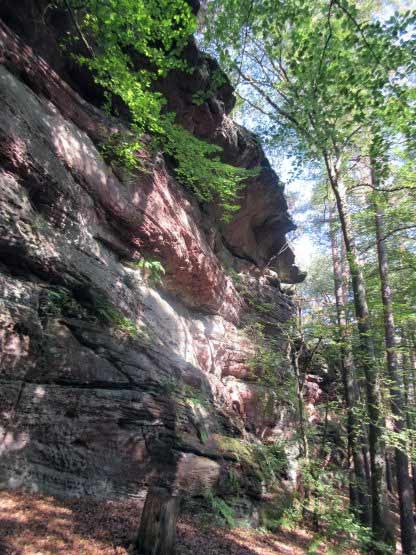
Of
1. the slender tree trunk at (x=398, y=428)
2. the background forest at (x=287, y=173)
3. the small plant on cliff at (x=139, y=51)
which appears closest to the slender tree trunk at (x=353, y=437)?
the background forest at (x=287, y=173)

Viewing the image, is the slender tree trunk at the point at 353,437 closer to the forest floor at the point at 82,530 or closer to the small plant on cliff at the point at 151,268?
the forest floor at the point at 82,530

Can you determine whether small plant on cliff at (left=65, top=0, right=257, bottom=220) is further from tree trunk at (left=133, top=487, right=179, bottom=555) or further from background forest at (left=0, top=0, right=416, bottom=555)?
tree trunk at (left=133, top=487, right=179, bottom=555)

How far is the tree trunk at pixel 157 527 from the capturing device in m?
4.18

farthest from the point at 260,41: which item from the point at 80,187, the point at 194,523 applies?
the point at 194,523

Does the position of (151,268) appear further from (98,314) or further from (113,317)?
(98,314)

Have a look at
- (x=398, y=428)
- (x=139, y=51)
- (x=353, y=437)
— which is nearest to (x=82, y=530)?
(x=353, y=437)

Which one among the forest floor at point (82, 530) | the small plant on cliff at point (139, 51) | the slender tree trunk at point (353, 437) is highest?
the small plant on cliff at point (139, 51)

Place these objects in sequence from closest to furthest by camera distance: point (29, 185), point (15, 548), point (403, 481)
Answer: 1. point (15, 548)
2. point (29, 185)
3. point (403, 481)

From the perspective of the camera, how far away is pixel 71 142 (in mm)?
8258

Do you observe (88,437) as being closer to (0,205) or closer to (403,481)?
(0,205)

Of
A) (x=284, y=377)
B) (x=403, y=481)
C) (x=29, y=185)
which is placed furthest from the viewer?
(x=284, y=377)

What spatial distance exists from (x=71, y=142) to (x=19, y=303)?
4.73 metres

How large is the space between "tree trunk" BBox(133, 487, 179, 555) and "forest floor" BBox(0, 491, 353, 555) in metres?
0.26

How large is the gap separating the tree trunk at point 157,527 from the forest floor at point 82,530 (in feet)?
0.86
